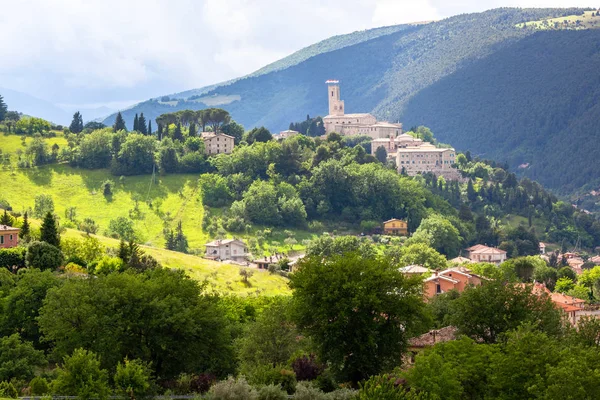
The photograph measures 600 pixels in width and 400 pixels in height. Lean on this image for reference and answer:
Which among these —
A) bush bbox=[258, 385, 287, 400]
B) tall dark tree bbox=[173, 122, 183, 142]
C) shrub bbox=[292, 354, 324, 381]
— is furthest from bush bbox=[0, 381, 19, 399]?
tall dark tree bbox=[173, 122, 183, 142]

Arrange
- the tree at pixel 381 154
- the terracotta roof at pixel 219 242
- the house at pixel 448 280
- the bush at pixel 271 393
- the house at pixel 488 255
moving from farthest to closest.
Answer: the tree at pixel 381 154 → the house at pixel 488 255 → the terracotta roof at pixel 219 242 → the house at pixel 448 280 → the bush at pixel 271 393

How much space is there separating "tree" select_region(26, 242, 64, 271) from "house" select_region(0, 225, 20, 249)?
557cm

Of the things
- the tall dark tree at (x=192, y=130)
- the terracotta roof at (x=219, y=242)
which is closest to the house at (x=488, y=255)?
the terracotta roof at (x=219, y=242)

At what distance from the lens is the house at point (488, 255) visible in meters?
136

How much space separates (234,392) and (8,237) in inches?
1651

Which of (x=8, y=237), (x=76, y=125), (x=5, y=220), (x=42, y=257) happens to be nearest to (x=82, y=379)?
(x=42, y=257)

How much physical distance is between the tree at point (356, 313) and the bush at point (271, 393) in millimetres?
7226

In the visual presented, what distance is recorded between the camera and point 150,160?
479 ft

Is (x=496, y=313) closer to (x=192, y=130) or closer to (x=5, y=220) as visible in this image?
(x=5, y=220)

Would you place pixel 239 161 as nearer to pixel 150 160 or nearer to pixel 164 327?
pixel 150 160

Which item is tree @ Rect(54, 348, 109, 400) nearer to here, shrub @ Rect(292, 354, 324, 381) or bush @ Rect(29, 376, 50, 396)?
bush @ Rect(29, 376, 50, 396)

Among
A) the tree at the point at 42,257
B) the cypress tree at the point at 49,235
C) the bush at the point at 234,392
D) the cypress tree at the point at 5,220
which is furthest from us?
the cypress tree at the point at 5,220

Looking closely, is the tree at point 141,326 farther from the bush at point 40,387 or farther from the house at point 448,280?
the house at point 448,280

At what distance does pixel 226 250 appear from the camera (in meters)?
117
